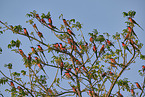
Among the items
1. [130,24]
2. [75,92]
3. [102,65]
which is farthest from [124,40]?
[75,92]

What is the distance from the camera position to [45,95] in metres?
8.38

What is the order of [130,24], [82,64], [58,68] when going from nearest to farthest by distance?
[58,68] → [130,24] → [82,64]

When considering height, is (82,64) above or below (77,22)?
below

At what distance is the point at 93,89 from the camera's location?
27.8 ft

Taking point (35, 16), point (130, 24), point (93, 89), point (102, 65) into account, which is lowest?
point (93, 89)

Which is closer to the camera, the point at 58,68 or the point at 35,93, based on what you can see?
the point at 58,68

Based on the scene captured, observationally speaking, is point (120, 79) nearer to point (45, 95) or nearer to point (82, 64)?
point (82, 64)

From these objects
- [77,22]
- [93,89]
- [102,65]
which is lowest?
[93,89]

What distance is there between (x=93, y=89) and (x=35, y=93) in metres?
2.27

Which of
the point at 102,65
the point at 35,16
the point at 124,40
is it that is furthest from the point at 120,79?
the point at 35,16

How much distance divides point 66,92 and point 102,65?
1.85m

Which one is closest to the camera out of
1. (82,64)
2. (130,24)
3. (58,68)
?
(58,68)

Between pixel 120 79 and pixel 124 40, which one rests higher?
pixel 124 40

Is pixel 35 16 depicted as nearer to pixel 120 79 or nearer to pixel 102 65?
pixel 102 65
